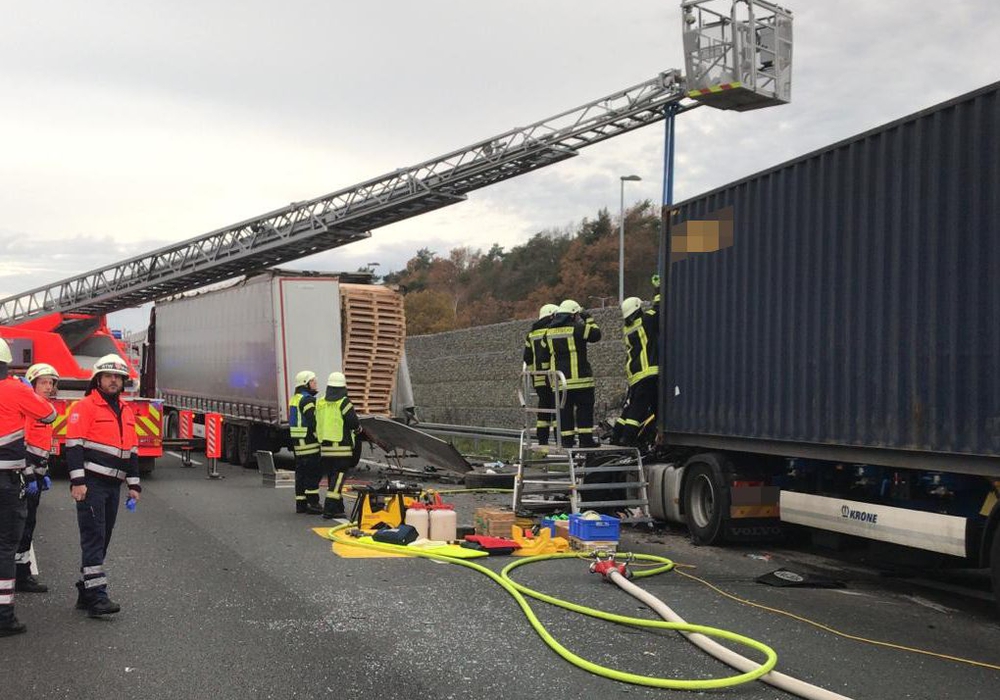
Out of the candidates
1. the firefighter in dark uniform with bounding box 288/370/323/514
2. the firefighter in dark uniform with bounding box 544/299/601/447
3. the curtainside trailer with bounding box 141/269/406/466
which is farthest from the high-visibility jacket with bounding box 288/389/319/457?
the curtainside trailer with bounding box 141/269/406/466

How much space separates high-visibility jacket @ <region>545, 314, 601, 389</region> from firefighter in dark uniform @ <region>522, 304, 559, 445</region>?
0.53 feet

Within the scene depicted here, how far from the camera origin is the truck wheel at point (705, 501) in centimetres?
962

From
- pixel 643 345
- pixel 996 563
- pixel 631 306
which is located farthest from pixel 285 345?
pixel 996 563

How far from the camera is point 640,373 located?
1109 centimetres

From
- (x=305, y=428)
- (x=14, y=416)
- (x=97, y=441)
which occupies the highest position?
(x=14, y=416)

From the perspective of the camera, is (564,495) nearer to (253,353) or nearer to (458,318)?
(253,353)

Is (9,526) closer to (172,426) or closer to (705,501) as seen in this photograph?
(705,501)

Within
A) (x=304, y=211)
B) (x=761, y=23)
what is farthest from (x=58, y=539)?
(x=304, y=211)

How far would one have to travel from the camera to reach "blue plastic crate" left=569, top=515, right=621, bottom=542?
367 inches

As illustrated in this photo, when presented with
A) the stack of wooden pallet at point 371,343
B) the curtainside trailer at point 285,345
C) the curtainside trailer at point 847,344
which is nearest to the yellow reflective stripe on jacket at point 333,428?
the curtainside trailer at point 847,344

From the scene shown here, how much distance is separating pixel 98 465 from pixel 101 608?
3.15 feet

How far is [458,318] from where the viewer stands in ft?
216

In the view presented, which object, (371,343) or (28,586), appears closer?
(28,586)

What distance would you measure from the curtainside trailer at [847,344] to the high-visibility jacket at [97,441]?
5.51 m
